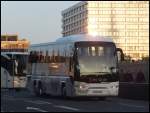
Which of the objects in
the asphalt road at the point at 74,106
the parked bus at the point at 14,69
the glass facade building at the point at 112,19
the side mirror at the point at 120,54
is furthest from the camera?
the parked bus at the point at 14,69

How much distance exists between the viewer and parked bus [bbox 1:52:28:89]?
47281 mm

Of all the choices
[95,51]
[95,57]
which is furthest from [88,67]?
[95,51]

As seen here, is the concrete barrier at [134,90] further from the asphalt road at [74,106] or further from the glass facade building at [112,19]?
the glass facade building at [112,19]

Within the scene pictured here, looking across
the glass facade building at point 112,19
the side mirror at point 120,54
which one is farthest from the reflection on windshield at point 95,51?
the glass facade building at point 112,19

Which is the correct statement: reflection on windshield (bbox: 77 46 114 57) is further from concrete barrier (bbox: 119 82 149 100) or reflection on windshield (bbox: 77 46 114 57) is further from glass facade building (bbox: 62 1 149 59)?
concrete barrier (bbox: 119 82 149 100)

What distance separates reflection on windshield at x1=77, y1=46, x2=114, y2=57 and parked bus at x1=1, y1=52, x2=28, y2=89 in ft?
59.4

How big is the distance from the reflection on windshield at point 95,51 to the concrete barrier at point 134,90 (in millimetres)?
3641

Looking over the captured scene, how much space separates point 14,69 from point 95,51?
1914 cm

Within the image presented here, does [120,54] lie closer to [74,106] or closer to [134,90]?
[134,90]

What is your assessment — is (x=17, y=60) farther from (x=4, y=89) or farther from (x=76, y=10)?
(x=76, y=10)

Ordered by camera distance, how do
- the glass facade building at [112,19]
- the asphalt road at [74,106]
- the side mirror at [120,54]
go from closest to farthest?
1. the asphalt road at [74,106]
2. the side mirror at [120,54]
3. the glass facade building at [112,19]

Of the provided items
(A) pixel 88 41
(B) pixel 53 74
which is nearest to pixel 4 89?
(B) pixel 53 74

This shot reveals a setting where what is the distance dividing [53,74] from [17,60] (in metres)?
16.1

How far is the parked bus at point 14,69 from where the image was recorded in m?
47.3
